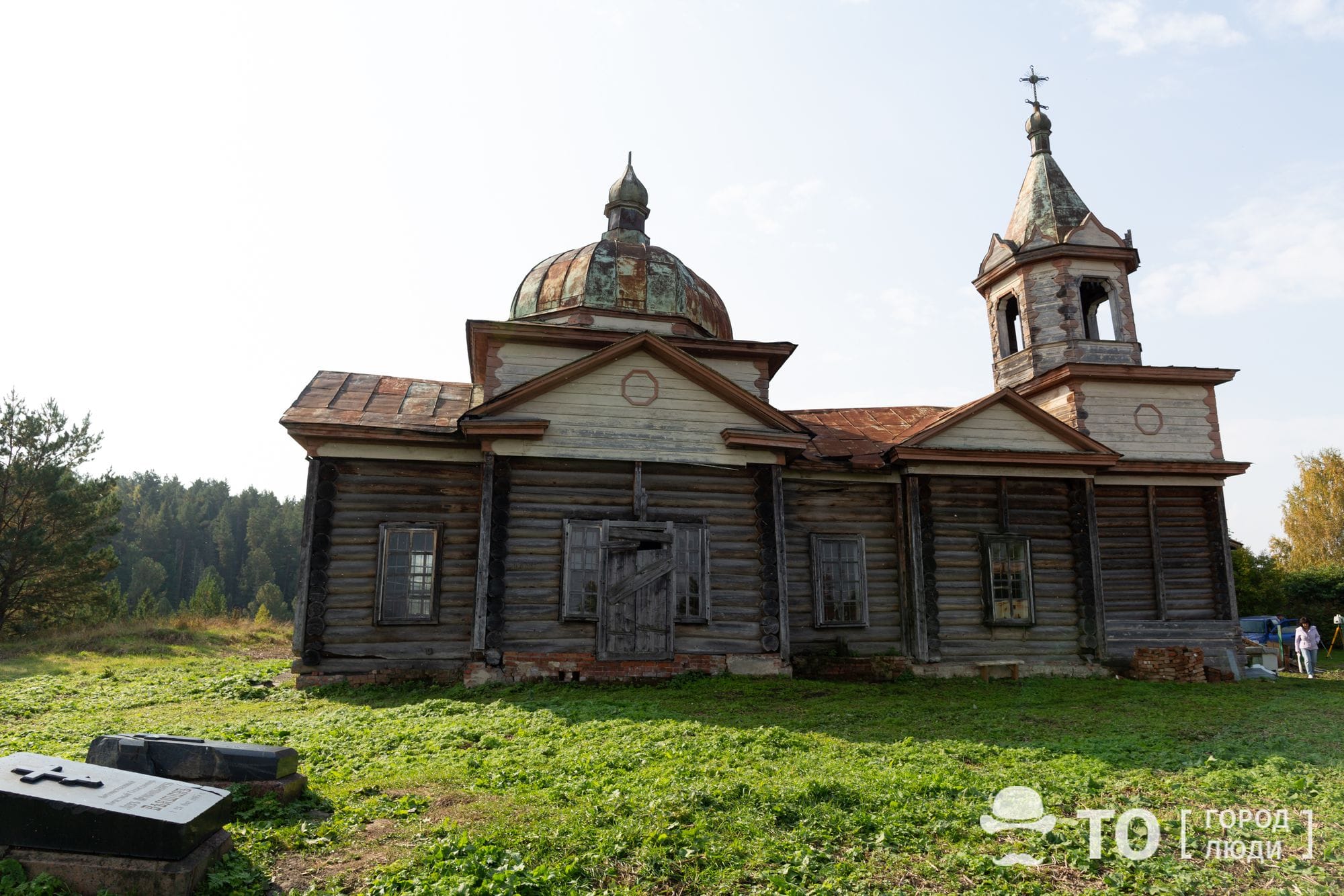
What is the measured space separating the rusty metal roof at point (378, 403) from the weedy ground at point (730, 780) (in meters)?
4.45

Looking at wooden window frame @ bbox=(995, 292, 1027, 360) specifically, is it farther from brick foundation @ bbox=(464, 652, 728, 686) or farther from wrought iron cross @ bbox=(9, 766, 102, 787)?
wrought iron cross @ bbox=(9, 766, 102, 787)

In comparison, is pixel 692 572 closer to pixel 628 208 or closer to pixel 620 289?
pixel 620 289

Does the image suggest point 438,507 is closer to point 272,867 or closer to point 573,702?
point 573,702

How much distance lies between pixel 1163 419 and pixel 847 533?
29.0 ft

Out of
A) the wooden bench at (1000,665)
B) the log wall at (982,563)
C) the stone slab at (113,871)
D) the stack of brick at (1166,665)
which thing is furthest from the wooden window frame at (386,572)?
the stack of brick at (1166,665)

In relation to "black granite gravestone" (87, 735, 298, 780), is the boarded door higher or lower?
higher

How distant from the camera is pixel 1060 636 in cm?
1535

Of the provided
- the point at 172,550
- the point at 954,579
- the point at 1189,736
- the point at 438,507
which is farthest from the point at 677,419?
the point at 172,550

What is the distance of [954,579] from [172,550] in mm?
84937

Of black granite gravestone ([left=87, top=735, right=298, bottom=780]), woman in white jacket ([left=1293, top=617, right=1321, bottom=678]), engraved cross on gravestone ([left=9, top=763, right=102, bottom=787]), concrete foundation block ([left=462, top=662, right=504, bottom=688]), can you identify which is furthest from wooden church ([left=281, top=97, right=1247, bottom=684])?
engraved cross on gravestone ([left=9, top=763, right=102, bottom=787])

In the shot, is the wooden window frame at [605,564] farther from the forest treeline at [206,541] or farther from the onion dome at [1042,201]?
the forest treeline at [206,541]

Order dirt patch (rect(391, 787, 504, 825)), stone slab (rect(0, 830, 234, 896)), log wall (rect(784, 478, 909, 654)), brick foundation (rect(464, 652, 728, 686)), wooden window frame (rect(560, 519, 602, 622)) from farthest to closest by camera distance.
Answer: log wall (rect(784, 478, 909, 654)) < wooden window frame (rect(560, 519, 602, 622)) < brick foundation (rect(464, 652, 728, 686)) < dirt patch (rect(391, 787, 504, 825)) < stone slab (rect(0, 830, 234, 896))

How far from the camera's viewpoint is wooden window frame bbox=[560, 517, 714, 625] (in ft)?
42.4

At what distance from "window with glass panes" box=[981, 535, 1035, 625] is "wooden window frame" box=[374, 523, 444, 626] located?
10.4 m
